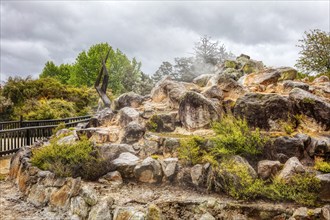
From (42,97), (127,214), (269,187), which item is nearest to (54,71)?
(42,97)

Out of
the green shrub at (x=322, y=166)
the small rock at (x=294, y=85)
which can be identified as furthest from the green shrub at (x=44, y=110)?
the green shrub at (x=322, y=166)

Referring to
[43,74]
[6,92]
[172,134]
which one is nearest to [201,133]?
[172,134]

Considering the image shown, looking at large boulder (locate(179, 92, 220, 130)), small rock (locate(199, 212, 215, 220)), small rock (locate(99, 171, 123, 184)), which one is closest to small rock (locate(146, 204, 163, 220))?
small rock (locate(199, 212, 215, 220))

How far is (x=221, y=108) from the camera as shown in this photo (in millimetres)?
8141

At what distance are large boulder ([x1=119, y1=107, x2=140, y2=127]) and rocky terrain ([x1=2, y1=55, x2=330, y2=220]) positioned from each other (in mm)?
34

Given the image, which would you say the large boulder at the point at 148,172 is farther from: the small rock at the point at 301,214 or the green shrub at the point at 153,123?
the small rock at the point at 301,214

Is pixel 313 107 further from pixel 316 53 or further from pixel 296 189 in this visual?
pixel 316 53

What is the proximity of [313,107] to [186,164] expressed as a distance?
3.88 m

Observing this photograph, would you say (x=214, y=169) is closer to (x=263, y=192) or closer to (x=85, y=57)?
(x=263, y=192)

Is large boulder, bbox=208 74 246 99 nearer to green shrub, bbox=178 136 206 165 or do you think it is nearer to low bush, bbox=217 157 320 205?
green shrub, bbox=178 136 206 165

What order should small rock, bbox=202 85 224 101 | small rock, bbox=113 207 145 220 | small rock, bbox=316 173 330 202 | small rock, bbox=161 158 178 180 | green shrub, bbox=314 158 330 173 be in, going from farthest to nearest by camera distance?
small rock, bbox=202 85 224 101, small rock, bbox=161 158 178 180, green shrub, bbox=314 158 330 173, small rock, bbox=316 173 330 202, small rock, bbox=113 207 145 220

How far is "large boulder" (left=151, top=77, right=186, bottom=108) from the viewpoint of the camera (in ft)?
30.8

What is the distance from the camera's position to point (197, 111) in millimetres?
7922

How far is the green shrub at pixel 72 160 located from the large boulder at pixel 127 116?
1640 mm
